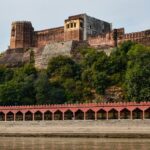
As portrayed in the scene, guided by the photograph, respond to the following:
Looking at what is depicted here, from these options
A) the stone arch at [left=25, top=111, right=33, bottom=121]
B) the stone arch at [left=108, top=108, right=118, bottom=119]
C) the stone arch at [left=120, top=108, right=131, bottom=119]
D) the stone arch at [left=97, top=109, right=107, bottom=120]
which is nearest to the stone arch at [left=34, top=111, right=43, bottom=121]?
the stone arch at [left=25, top=111, right=33, bottom=121]

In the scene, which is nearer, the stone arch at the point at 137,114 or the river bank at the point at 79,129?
the river bank at the point at 79,129

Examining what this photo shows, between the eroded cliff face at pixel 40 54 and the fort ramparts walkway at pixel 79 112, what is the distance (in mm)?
25570

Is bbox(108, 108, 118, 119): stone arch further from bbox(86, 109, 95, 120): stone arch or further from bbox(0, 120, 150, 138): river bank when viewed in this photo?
bbox(0, 120, 150, 138): river bank

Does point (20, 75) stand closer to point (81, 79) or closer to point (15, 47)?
point (81, 79)

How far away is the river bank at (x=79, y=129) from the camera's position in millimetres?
47906

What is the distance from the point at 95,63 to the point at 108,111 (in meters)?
19.1

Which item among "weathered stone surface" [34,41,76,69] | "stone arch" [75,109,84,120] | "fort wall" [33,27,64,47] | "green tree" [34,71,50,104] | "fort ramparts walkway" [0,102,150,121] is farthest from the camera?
"fort wall" [33,27,64,47]

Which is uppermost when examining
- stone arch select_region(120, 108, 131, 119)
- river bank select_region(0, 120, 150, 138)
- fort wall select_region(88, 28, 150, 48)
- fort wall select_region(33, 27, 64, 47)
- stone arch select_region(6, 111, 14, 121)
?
fort wall select_region(33, 27, 64, 47)

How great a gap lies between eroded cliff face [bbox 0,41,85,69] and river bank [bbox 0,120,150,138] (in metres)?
30.1

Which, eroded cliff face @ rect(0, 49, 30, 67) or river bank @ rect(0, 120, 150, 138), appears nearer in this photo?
river bank @ rect(0, 120, 150, 138)

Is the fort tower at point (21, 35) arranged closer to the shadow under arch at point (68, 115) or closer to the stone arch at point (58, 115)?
the stone arch at point (58, 115)

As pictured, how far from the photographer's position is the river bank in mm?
47906

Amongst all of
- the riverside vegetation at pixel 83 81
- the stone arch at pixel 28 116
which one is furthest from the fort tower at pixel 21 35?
the stone arch at pixel 28 116

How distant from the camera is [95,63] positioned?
71.9 metres
